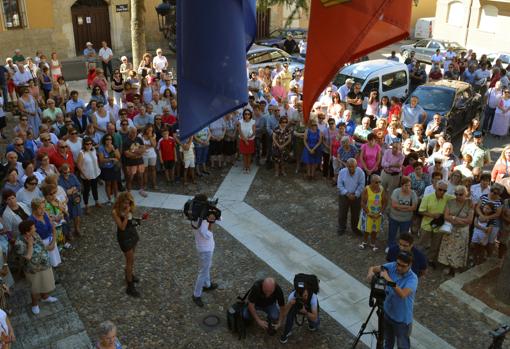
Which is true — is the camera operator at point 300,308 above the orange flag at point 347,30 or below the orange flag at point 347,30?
below

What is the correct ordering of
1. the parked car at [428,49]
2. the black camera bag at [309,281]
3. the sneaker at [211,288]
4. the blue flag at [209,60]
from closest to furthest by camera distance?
the blue flag at [209,60] → the black camera bag at [309,281] → the sneaker at [211,288] → the parked car at [428,49]

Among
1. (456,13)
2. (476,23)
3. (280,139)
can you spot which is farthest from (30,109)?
(456,13)

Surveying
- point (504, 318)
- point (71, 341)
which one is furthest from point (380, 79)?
point (71, 341)

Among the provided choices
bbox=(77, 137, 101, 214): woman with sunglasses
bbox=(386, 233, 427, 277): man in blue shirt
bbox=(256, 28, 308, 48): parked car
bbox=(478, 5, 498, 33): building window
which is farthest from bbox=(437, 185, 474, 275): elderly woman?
bbox=(478, 5, 498, 33): building window

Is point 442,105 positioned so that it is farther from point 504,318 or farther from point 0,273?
point 0,273

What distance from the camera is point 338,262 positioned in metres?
9.29

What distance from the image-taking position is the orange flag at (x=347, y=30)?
362 cm

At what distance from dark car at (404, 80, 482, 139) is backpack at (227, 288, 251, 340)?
29.8 feet

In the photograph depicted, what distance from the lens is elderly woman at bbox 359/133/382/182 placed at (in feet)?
35.9

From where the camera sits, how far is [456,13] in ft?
103

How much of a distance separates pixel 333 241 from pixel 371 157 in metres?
2.15

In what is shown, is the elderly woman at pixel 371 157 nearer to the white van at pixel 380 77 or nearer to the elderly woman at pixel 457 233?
the elderly woman at pixel 457 233

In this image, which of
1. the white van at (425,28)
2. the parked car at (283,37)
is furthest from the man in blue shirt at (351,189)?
the white van at (425,28)

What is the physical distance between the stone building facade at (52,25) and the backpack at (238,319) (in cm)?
2015
